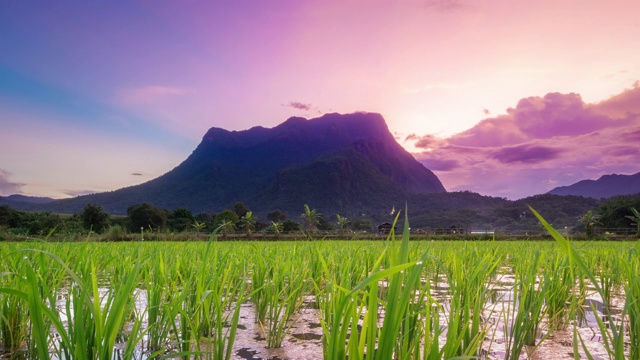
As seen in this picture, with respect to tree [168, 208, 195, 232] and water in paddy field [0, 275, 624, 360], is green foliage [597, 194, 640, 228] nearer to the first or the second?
tree [168, 208, 195, 232]

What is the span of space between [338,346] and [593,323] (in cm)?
240

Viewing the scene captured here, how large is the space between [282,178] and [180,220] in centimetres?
3987

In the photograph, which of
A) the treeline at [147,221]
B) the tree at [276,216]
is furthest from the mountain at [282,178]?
the treeline at [147,221]

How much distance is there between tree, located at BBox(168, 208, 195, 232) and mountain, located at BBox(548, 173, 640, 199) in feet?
385

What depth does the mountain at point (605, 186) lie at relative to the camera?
13225cm

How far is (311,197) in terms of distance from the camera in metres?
85.8

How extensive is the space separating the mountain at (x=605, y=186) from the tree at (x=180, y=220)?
11721cm

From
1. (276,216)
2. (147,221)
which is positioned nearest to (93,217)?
(147,221)

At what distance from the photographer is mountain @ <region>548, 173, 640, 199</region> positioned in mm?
132250

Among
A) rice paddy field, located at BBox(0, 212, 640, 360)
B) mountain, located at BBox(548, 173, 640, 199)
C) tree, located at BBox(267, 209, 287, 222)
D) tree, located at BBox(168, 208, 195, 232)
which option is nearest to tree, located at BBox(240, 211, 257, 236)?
tree, located at BBox(168, 208, 195, 232)

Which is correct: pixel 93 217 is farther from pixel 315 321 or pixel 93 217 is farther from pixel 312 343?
pixel 312 343

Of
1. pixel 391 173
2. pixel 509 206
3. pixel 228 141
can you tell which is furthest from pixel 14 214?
pixel 228 141

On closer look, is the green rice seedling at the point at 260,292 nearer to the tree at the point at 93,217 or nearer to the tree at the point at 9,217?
the tree at the point at 93,217

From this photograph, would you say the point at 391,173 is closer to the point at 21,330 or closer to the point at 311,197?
the point at 311,197
